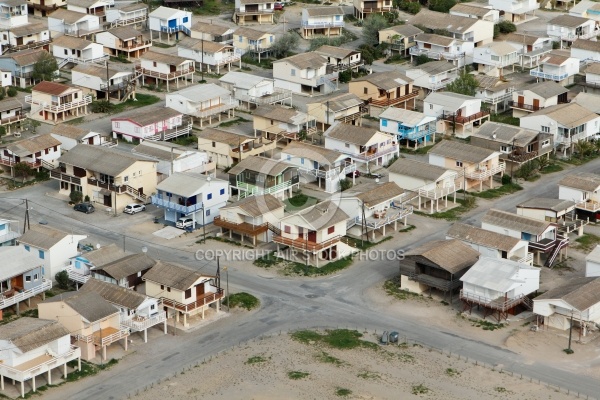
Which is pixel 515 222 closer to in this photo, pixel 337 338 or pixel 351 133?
pixel 337 338

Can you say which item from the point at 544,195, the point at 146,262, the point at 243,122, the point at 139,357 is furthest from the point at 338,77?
the point at 139,357

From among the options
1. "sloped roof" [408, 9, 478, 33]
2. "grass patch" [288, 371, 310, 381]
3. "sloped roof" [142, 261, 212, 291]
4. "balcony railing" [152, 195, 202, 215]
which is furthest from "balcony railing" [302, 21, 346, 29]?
"grass patch" [288, 371, 310, 381]

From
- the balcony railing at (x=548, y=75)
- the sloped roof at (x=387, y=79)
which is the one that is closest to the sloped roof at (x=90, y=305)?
the sloped roof at (x=387, y=79)

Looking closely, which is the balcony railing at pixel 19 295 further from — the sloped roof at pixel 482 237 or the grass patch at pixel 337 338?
the sloped roof at pixel 482 237

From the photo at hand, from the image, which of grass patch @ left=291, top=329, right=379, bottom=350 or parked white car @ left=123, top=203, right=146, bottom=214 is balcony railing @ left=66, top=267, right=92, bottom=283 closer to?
parked white car @ left=123, top=203, right=146, bottom=214

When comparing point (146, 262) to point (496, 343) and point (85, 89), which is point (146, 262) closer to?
point (496, 343)

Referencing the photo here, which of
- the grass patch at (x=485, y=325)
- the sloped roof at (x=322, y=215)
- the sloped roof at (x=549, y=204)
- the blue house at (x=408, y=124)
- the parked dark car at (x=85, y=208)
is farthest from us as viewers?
the blue house at (x=408, y=124)
